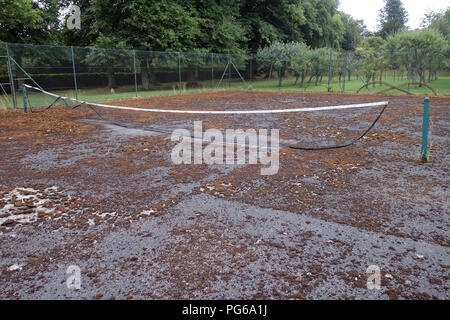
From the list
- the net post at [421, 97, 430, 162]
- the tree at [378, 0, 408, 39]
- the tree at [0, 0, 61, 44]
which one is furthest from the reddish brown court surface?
the tree at [378, 0, 408, 39]

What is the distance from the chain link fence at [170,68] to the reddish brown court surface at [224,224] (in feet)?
40.0

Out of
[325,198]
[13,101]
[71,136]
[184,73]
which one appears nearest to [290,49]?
[184,73]

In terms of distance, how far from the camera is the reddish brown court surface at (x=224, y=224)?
9.29ft

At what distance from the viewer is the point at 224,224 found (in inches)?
155

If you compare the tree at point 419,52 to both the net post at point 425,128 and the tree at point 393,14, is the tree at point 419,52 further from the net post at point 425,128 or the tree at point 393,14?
the tree at point 393,14

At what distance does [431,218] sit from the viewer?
4027 millimetres

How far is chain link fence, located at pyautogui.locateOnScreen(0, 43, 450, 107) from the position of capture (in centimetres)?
1828

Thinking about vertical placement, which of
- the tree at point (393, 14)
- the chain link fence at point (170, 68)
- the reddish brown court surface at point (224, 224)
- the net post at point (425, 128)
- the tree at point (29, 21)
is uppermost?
the tree at point (393, 14)

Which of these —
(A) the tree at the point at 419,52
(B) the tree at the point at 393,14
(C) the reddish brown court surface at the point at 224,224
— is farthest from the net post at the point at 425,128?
(B) the tree at the point at 393,14

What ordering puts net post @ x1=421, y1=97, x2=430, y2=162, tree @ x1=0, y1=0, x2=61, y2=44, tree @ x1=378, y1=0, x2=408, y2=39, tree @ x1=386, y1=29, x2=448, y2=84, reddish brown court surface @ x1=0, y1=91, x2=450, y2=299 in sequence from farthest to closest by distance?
tree @ x1=378, y1=0, x2=408, y2=39
tree @ x1=386, y1=29, x2=448, y2=84
tree @ x1=0, y1=0, x2=61, y2=44
net post @ x1=421, y1=97, x2=430, y2=162
reddish brown court surface @ x1=0, y1=91, x2=450, y2=299

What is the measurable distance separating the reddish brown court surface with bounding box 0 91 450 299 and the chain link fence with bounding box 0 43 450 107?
12.2 metres

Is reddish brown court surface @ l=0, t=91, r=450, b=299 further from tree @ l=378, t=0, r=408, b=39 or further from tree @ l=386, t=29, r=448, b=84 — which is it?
tree @ l=378, t=0, r=408, b=39

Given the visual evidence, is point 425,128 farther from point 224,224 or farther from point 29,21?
point 29,21

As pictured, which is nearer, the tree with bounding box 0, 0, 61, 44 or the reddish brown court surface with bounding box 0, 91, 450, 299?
the reddish brown court surface with bounding box 0, 91, 450, 299
